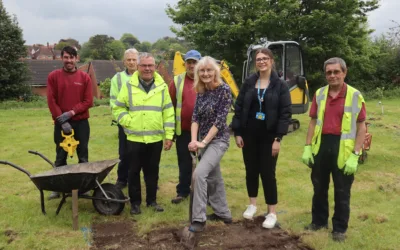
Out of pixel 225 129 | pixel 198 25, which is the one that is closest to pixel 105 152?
pixel 225 129

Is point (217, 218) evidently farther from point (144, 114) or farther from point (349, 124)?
point (349, 124)

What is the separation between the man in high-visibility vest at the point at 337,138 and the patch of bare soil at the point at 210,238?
55 centimetres

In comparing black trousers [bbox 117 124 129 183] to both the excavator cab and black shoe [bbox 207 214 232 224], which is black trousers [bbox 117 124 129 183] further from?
the excavator cab

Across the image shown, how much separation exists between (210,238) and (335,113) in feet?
5.74

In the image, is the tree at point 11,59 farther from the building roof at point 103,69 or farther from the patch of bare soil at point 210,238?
the patch of bare soil at point 210,238

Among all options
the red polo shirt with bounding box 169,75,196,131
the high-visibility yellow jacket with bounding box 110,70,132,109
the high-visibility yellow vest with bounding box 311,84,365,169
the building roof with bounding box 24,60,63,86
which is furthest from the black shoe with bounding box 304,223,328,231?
the building roof with bounding box 24,60,63,86

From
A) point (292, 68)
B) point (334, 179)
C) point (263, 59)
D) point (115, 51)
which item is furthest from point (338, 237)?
point (115, 51)

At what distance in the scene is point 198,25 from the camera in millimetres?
21234

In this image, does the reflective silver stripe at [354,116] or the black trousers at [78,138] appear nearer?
the reflective silver stripe at [354,116]

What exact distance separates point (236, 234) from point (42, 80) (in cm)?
3440

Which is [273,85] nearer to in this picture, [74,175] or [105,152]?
[74,175]

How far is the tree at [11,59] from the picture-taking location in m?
20.3

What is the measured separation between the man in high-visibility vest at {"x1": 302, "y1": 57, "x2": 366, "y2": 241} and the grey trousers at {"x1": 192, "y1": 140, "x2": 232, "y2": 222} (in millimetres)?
919

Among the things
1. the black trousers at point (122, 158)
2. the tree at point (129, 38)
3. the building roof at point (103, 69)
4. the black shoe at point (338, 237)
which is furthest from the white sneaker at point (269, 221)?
the tree at point (129, 38)
